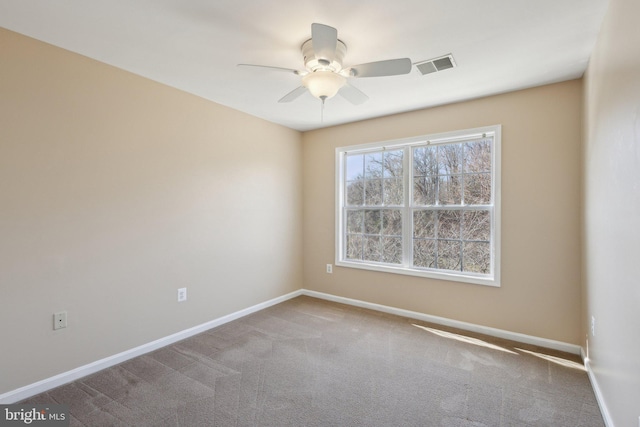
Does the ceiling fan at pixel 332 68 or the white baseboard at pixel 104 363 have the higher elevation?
the ceiling fan at pixel 332 68

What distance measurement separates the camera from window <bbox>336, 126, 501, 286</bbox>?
325cm

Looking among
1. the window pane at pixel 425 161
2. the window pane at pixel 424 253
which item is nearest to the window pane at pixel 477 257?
the window pane at pixel 424 253

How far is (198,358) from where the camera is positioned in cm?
264

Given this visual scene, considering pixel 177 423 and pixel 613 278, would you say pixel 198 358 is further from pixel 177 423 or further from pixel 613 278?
pixel 613 278

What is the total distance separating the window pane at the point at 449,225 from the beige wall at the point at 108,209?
2217 millimetres

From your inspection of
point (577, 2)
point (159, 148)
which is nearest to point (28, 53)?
point (159, 148)

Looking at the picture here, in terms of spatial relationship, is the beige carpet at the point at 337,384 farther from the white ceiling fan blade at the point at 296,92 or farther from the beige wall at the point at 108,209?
the white ceiling fan blade at the point at 296,92

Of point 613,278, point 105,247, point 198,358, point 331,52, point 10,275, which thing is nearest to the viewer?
point 613,278

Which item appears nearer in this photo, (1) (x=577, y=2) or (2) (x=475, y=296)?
(1) (x=577, y=2)

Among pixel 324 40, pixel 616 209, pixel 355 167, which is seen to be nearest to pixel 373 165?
pixel 355 167

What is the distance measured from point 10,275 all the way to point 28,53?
150 centimetres

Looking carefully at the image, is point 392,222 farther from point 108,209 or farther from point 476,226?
point 108,209

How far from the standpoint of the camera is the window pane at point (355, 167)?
4.14 metres

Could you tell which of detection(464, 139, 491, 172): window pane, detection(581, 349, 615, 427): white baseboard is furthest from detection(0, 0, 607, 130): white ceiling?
detection(581, 349, 615, 427): white baseboard
